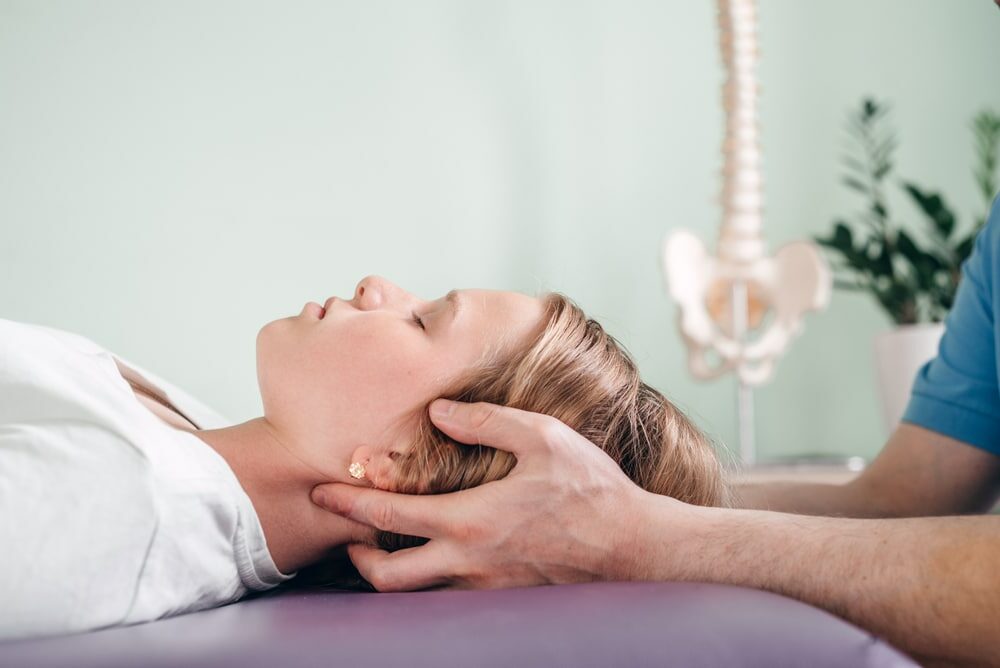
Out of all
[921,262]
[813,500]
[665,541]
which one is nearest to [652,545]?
[665,541]

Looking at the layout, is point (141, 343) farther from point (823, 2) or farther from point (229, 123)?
point (823, 2)

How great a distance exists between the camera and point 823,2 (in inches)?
112

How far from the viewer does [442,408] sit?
3.12 ft

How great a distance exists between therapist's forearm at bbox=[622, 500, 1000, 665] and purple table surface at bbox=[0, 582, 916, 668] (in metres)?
0.08

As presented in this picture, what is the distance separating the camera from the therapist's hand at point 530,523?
0.83m

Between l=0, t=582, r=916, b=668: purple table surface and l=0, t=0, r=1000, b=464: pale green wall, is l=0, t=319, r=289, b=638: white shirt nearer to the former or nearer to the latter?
l=0, t=582, r=916, b=668: purple table surface

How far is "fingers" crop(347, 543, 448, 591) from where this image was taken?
85 centimetres

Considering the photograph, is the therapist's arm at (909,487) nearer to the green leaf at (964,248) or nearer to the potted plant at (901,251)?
the potted plant at (901,251)

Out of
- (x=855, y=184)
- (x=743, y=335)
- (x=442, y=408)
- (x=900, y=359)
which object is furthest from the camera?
(x=855, y=184)

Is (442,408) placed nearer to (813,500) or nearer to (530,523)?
(530,523)

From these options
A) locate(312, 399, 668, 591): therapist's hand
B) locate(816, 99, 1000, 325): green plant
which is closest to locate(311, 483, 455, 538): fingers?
locate(312, 399, 668, 591): therapist's hand

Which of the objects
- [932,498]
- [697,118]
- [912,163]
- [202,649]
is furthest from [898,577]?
[912,163]

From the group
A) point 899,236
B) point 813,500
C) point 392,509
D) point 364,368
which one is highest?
point 899,236

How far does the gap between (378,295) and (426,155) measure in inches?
54.2
